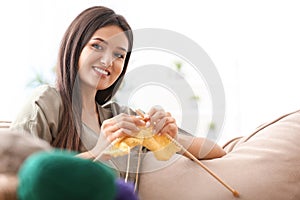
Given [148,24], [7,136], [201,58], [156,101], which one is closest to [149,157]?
[156,101]

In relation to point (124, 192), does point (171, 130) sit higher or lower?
lower

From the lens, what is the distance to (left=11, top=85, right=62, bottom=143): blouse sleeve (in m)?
1.32

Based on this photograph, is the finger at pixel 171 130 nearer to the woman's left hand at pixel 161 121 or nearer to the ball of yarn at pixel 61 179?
the woman's left hand at pixel 161 121

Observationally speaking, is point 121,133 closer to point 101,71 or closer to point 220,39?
point 101,71

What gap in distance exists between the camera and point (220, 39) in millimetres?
3762

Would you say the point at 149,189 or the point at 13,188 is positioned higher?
the point at 13,188

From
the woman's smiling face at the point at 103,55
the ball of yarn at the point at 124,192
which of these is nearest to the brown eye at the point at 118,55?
the woman's smiling face at the point at 103,55

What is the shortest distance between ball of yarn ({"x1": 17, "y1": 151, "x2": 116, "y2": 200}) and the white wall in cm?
316

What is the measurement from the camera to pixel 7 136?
559 mm

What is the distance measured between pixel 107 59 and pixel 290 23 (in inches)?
90.7

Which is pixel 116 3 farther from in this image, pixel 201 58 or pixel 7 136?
pixel 7 136

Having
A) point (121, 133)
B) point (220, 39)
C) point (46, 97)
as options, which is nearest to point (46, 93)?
point (46, 97)

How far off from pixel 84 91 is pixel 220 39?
2.32 metres

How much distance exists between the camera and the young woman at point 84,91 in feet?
4.47
